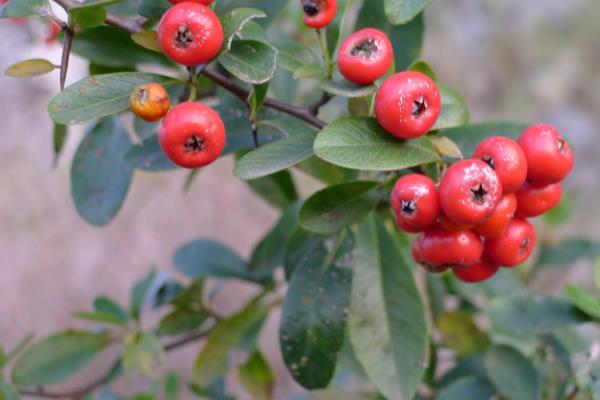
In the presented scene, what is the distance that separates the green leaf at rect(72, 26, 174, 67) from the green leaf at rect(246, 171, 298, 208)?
0.35 metres

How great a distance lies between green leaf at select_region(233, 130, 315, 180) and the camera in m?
0.77

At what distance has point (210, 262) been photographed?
156 cm

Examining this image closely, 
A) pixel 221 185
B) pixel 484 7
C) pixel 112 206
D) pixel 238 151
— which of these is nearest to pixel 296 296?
pixel 238 151

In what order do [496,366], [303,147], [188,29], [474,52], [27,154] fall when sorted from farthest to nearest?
[474,52]
[27,154]
[496,366]
[303,147]
[188,29]

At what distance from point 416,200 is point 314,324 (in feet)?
1.29

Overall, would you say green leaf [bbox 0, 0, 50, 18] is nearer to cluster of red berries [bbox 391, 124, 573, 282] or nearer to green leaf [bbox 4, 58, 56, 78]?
green leaf [bbox 4, 58, 56, 78]

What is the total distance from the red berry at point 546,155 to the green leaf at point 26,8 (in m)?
0.62

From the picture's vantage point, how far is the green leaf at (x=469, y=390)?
50.6 inches

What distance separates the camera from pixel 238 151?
1140 millimetres

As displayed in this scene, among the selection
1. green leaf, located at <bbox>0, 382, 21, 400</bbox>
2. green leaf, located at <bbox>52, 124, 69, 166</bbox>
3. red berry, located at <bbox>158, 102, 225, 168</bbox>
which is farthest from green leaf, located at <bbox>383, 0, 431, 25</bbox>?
green leaf, located at <bbox>0, 382, 21, 400</bbox>

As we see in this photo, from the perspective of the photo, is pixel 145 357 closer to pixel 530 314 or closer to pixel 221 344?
pixel 221 344

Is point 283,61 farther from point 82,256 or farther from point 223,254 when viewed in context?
point 82,256

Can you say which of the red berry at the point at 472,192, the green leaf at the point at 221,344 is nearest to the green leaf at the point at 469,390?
the green leaf at the point at 221,344

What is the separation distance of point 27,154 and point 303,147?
267cm
